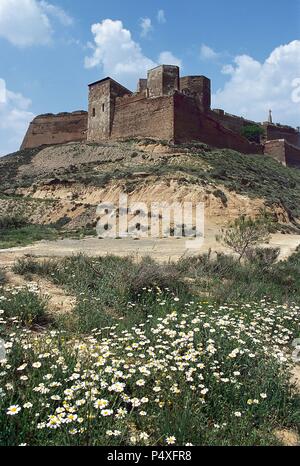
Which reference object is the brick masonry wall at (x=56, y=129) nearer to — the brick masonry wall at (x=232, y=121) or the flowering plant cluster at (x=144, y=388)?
the brick masonry wall at (x=232, y=121)

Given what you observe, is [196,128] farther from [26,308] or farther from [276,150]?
[26,308]

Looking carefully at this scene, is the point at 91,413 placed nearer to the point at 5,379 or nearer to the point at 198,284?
the point at 5,379

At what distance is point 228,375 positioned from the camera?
3703mm

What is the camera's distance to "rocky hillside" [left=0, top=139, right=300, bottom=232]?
2267cm

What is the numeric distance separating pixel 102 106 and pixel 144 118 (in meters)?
5.96

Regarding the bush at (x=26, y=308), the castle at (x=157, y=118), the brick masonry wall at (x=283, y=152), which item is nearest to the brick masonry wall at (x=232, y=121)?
the castle at (x=157, y=118)

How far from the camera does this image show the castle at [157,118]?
32.9m

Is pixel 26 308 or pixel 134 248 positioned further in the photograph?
pixel 134 248

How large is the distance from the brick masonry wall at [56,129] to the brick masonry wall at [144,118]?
344 inches

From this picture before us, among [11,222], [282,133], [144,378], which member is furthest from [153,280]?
[282,133]

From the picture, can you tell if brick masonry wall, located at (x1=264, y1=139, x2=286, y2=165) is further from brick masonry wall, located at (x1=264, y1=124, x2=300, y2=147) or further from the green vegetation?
the green vegetation

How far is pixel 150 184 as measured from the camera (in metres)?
24.0

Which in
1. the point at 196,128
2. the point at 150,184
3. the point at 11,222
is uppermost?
the point at 196,128
